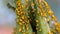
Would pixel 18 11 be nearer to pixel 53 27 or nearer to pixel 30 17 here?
pixel 30 17

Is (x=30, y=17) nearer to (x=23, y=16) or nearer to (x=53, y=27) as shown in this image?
(x=23, y=16)

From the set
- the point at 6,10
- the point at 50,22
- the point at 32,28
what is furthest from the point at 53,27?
the point at 6,10

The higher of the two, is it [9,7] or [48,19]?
[9,7]

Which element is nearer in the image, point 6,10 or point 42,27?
point 42,27

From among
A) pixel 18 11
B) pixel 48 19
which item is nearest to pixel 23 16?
pixel 18 11

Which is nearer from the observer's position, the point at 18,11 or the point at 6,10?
the point at 18,11

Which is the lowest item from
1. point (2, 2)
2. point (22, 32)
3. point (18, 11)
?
point (22, 32)
